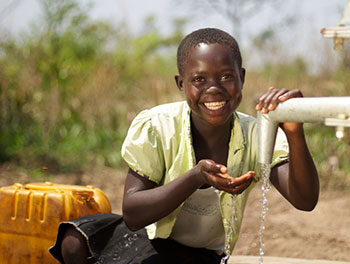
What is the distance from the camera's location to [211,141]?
2213mm

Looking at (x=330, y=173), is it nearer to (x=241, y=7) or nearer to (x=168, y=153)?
(x=168, y=153)

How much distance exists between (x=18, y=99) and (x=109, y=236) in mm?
4821

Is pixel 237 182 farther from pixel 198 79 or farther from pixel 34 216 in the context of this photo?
pixel 34 216

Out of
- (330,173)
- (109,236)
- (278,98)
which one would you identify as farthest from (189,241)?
(330,173)

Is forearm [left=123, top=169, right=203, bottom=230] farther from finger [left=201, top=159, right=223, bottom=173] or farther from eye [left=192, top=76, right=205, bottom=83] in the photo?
eye [left=192, top=76, right=205, bottom=83]

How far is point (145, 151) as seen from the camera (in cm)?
212

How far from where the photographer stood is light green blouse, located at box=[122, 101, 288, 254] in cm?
212

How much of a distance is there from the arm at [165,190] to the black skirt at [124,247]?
0.61 feet

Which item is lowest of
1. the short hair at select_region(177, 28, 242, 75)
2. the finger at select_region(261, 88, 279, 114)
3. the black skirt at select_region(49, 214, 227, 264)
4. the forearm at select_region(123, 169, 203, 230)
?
the black skirt at select_region(49, 214, 227, 264)

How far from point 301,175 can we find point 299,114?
1.99ft

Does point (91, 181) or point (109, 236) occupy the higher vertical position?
point (109, 236)

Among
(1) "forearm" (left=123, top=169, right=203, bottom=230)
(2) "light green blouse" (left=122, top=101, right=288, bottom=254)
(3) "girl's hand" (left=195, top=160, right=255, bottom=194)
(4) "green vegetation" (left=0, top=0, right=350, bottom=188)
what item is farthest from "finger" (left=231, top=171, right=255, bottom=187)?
(4) "green vegetation" (left=0, top=0, right=350, bottom=188)

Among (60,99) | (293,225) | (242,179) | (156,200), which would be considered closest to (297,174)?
A: (242,179)

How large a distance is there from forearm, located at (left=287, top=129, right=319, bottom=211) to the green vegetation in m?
3.53
